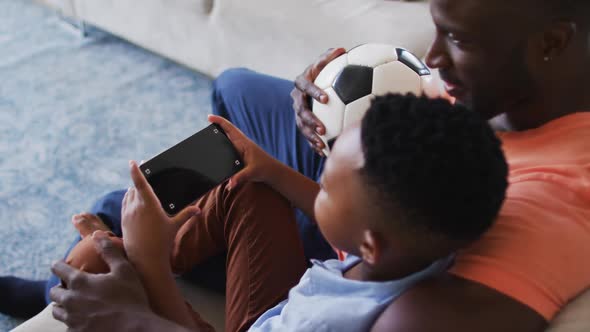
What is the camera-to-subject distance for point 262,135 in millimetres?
1253

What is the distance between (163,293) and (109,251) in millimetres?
111

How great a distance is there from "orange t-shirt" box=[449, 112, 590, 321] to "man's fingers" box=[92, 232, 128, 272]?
0.51 meters

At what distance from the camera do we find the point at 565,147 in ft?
2.47

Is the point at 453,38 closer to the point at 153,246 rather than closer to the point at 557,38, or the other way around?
the point at 557,38

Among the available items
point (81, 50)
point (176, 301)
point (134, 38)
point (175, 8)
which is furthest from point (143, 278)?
point (81, 50)

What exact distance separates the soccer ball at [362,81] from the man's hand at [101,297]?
422 mm

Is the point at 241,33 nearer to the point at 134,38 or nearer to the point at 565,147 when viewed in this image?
the point at 134,38

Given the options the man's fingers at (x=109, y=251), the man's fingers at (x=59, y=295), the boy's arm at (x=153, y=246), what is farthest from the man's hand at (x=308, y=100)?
the man's fingers at (x=59, y=295)

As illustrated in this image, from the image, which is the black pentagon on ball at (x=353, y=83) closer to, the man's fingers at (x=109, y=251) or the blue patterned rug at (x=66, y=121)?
the man's fingers at (x=109, y=251)

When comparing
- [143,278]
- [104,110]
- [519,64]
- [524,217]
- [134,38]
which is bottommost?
[104,110]

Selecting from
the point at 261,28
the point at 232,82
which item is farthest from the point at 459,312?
the point at 261,28

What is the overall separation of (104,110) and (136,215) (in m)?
1.20

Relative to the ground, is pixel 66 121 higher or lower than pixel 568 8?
lower

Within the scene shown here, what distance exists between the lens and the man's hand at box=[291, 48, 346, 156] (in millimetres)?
1085
